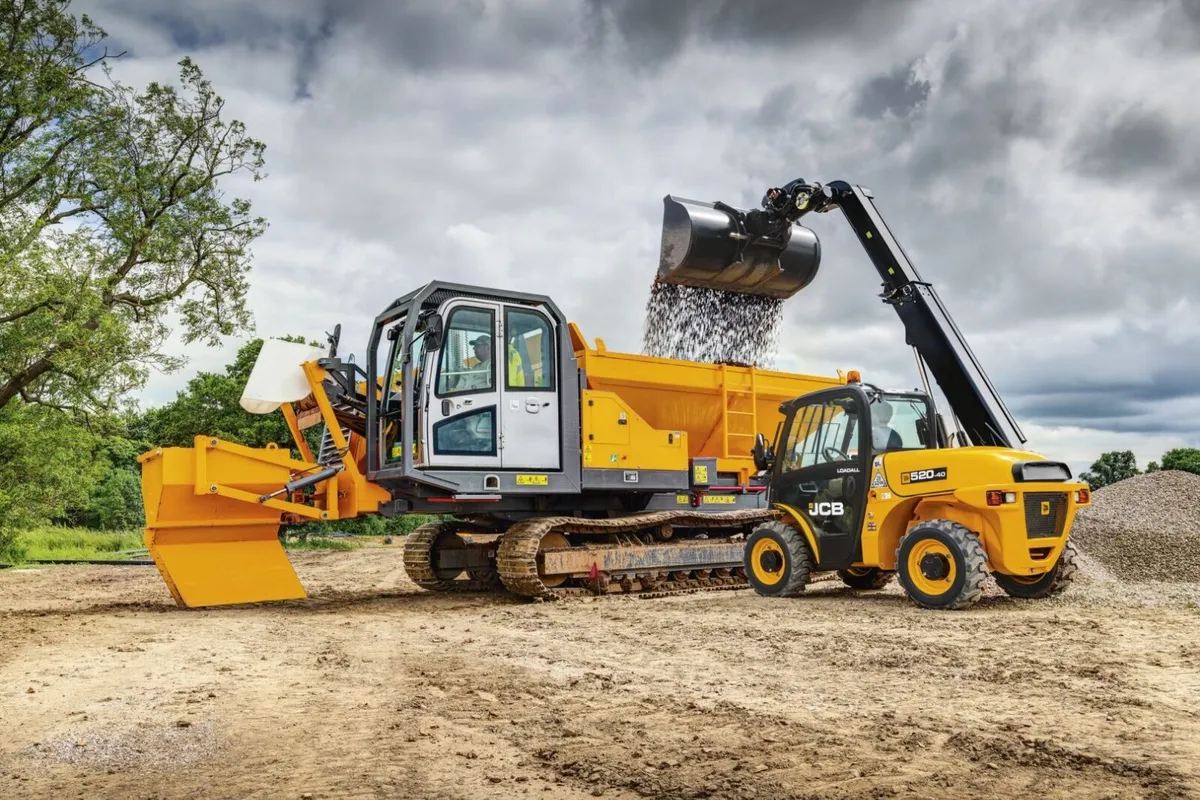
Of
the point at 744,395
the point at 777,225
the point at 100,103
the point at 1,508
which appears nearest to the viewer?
the point at 777,225

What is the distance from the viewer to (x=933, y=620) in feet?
27.8

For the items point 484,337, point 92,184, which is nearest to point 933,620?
point 484,337

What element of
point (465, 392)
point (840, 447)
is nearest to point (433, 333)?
point (465, 392)

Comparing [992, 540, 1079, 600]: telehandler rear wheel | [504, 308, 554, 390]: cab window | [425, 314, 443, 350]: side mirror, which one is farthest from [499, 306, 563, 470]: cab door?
[992, 540, 1079, 600]: telehandler rear wheel

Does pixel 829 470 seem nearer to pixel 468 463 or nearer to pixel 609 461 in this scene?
pixel 609 461

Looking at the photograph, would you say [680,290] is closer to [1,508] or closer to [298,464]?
[298,464]

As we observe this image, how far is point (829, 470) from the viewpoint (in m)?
10.2

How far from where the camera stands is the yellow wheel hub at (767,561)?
419 inches

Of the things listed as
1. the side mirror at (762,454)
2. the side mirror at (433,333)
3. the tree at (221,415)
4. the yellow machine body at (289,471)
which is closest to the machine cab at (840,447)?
the side mirror at (762,454)

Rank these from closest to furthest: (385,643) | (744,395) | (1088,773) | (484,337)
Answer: (1088,773) → (385,643) → (484,337) → (744,395)

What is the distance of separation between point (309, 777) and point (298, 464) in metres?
6.83

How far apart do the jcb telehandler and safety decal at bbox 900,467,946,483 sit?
1cm

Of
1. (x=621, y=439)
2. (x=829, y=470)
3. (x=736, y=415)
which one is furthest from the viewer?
(x=736, y=415)

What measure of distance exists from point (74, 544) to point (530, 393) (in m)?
18.7
